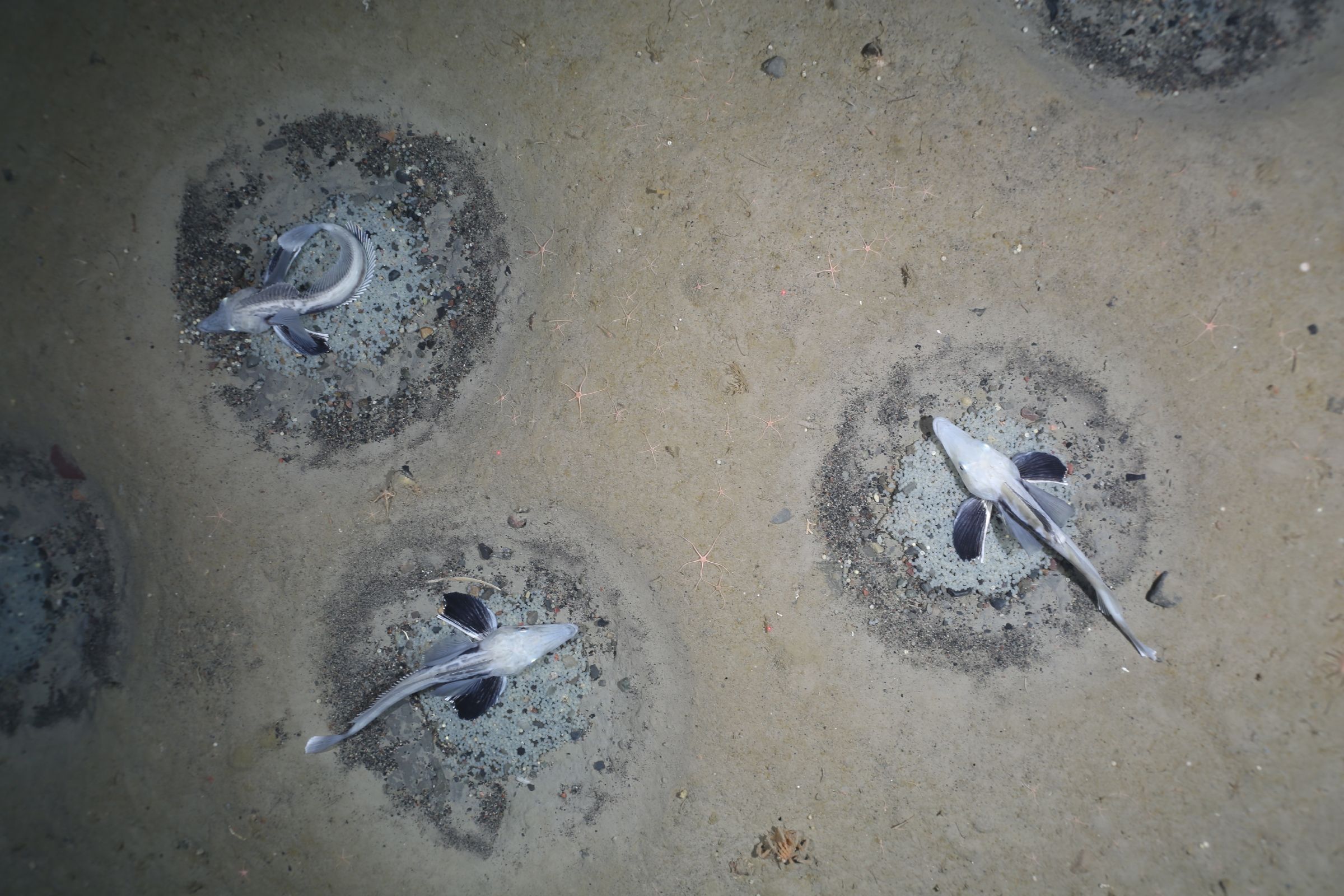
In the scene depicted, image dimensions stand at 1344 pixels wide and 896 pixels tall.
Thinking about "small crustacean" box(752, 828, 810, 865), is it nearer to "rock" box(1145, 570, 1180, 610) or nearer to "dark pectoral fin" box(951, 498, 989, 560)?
"dark pectoral fin" box(951, 498, 989, 560)

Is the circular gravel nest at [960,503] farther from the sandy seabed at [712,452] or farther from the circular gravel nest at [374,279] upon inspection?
the circular gravel nest at [374,279]

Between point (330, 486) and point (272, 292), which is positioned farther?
point (330, 486)

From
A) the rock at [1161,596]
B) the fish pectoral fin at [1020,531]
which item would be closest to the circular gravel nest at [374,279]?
the fish pectoral fin at [1020,531]

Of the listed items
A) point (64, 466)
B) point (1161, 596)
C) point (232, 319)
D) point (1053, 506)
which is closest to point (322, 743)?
point (64, 466)

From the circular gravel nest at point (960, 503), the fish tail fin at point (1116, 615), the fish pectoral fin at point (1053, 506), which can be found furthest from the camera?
the circular gravel nest at point (960, 503)

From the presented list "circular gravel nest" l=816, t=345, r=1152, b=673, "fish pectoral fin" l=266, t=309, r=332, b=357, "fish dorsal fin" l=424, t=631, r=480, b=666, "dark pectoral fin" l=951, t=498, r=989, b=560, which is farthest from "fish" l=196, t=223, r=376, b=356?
"dark pectoral fin" l=951, t=498, r=989, b=560

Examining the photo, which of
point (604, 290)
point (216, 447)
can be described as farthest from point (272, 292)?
point (604, 290)

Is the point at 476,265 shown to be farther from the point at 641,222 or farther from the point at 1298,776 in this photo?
the point at 1298,776
